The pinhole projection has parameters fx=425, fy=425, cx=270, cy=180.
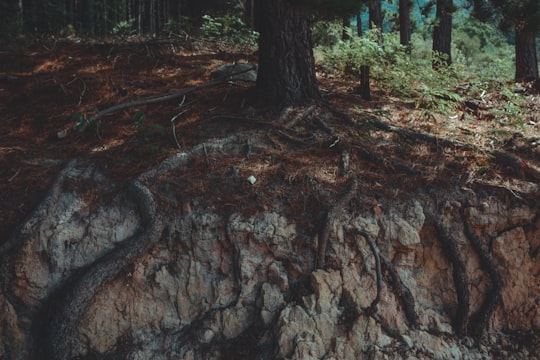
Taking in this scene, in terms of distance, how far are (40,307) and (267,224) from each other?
2244 millimetres

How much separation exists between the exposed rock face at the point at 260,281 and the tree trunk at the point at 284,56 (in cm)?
192

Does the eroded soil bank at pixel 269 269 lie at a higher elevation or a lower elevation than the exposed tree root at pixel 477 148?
lower

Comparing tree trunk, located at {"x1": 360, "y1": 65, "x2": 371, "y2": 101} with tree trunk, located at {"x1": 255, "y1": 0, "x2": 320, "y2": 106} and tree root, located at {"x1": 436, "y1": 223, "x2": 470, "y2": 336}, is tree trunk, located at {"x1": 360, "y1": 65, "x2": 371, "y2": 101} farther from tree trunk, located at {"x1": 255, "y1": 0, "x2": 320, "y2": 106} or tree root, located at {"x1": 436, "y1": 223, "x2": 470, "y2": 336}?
tree root, located at {"x1": 436, "y1": 223, "x2": 470, "y2": 336}

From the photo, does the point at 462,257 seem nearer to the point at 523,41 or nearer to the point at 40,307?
the point at 40,307

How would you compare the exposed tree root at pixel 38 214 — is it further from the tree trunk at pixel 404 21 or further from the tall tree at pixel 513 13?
the tree trunk at pixel 404 21

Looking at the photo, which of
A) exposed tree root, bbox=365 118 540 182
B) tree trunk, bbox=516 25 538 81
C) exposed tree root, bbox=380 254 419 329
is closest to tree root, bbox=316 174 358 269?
exposed tree root, bbox=380 254 419 329

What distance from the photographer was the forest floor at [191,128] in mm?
4414

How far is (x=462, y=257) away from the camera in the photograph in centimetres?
415

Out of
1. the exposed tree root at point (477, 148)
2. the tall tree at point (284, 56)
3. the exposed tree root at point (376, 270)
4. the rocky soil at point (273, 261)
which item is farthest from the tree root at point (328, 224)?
the tall tree at point (284, 56)

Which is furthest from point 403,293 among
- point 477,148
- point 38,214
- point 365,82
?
point 38,214

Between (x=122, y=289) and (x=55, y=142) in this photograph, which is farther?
(x=55, y=142)

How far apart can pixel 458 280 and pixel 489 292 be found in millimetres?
340

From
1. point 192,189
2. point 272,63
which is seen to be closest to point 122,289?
point 192,189

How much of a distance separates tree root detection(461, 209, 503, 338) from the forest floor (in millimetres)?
560
